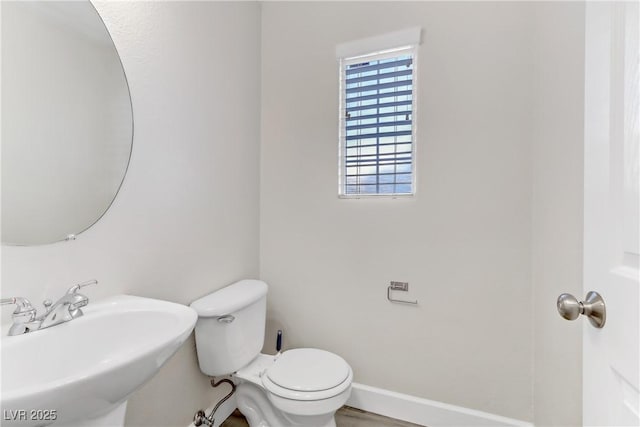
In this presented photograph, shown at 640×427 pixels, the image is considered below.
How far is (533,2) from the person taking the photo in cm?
134

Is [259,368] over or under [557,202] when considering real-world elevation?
under

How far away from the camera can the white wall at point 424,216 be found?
1.41 m

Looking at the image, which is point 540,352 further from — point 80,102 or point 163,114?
point 80,102

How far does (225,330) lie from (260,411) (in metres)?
0.46

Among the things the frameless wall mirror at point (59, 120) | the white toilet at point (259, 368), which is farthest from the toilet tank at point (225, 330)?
the frameless wall mirror at point (59, 120)

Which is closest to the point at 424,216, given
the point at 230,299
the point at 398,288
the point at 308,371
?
the point at 398,288

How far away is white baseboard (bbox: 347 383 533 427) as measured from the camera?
146 centimetres

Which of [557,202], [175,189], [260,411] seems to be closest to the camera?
[557,202]

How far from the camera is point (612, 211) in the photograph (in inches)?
20.6

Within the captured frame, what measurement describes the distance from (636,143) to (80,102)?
141cm

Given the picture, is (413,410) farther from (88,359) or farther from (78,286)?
(78,286)

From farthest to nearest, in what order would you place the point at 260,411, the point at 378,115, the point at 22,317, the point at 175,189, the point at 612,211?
the point at 378,115, the point at 260,411, the point at 175,189, the point at 22,317, the point at 612,211

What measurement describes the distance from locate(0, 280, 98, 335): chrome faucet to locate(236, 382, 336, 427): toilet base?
91cm

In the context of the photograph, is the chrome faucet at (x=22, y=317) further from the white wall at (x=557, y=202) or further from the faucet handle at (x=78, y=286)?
the white wall at (x=557, y=202)
